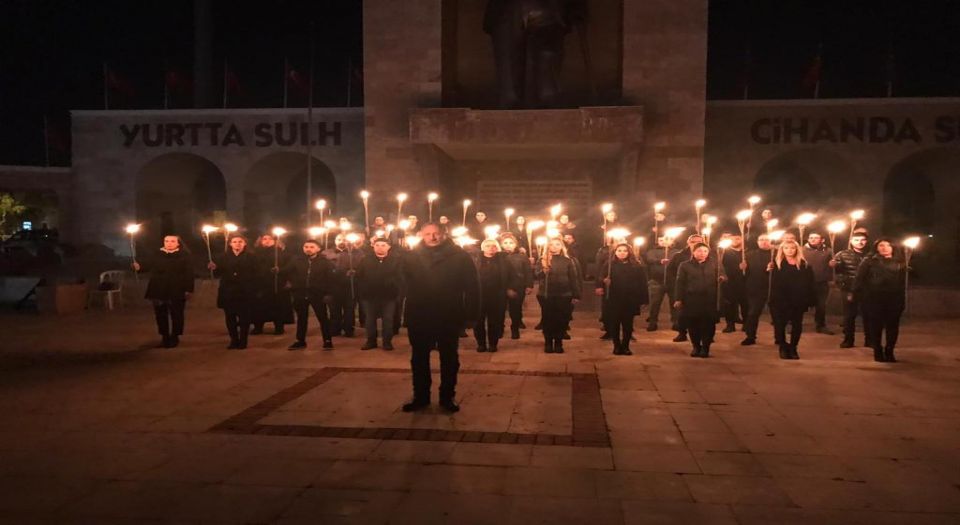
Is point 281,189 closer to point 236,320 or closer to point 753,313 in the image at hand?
point 236,320

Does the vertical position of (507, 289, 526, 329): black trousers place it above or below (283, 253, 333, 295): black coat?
below

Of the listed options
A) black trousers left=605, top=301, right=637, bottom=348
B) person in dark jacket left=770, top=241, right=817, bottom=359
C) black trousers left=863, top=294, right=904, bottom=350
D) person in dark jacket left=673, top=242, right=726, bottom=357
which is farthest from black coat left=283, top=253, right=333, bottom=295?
black trousers left=863, top=294, right=904, bottom=350

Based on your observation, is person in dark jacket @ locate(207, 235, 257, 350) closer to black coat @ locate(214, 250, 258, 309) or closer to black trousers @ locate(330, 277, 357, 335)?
black coat @ locate(214, 250, 258, 309)

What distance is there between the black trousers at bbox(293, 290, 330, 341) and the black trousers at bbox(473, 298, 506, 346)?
224 cm

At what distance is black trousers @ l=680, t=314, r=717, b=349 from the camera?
9.77 m

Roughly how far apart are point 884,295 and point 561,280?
4282mm

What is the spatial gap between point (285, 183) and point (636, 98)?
1907cm

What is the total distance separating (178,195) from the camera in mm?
31703

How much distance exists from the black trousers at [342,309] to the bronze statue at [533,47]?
8252 millimetres

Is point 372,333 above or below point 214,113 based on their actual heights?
below

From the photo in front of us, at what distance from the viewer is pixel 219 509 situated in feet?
14.0

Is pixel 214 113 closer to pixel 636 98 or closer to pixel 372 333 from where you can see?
pixel 636 98

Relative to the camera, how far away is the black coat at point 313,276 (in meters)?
10.6

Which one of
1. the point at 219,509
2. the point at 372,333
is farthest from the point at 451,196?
the point at 219,509
